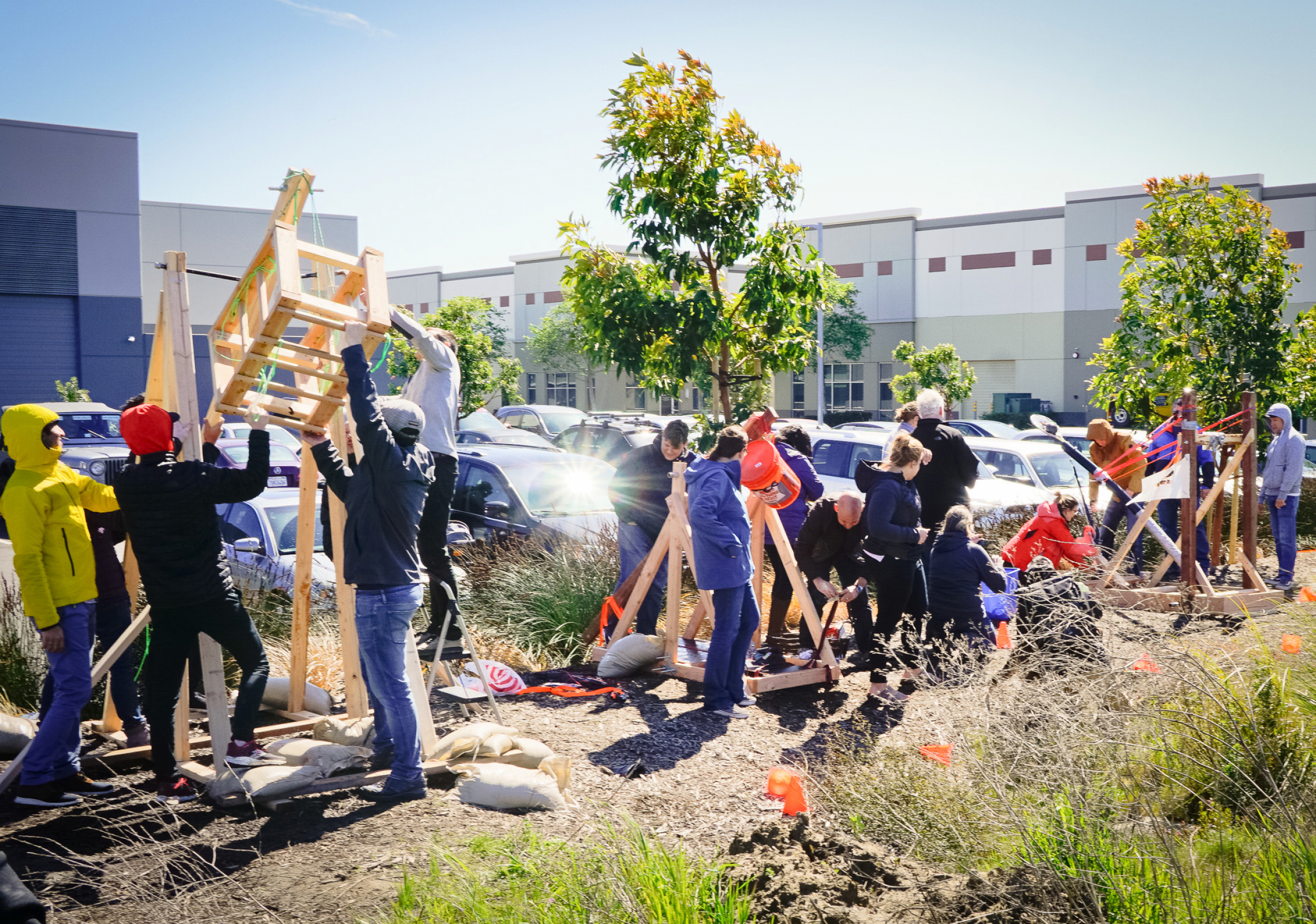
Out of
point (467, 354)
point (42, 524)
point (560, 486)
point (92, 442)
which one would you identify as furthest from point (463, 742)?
point (467, 354)

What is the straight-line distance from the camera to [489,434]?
2152 cm

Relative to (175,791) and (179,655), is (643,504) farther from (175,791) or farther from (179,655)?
(175,791)

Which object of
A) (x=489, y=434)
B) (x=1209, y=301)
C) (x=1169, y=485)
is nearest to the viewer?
(x=1169, y=485)

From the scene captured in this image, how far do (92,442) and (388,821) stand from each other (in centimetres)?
1427

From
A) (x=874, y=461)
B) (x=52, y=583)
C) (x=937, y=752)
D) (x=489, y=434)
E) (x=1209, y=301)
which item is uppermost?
(x=1209, y=301)

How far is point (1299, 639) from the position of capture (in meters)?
5.79

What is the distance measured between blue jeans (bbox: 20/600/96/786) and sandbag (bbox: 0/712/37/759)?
59cm

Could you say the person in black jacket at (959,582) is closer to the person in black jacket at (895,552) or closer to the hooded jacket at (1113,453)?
the person in black jacket at (895,552)

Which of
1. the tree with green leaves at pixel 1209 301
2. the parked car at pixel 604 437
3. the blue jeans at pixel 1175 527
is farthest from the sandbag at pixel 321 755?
the parked car at pixel 604 437

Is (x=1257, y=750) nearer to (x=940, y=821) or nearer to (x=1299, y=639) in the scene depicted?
(x=940, y=821)

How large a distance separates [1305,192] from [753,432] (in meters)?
38.6

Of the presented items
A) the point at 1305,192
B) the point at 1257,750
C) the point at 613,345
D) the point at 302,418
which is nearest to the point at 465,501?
the point at 613,345

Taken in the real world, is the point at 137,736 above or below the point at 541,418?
below

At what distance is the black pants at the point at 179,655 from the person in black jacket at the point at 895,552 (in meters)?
3.72
